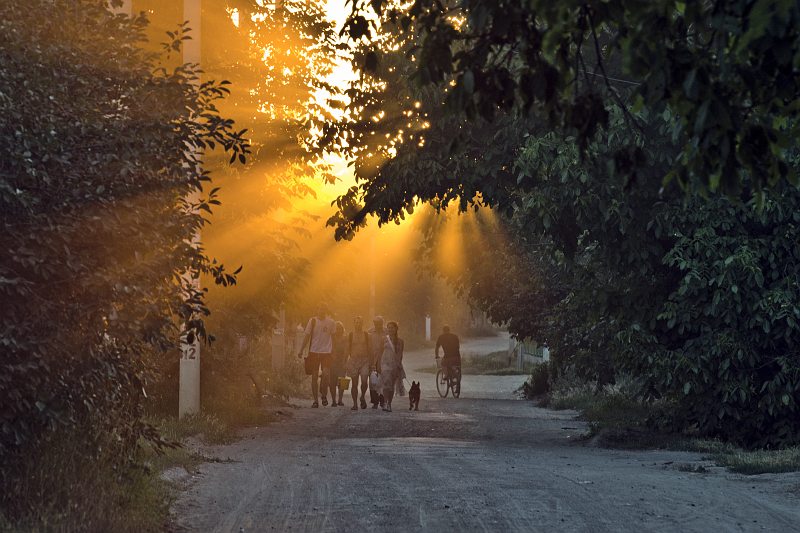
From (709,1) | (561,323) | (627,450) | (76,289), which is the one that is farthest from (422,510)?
(561,323)

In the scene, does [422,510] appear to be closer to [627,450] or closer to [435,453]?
[435,453]

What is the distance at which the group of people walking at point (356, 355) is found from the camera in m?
24.9

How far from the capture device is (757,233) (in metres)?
15.8

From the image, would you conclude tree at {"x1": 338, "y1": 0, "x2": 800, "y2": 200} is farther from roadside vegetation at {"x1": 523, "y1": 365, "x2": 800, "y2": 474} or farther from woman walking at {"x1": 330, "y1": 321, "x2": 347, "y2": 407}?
woman walking at {"x1": 330, "y1": 321, "x2": 347, "y2": 407}

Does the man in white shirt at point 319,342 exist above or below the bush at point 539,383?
above

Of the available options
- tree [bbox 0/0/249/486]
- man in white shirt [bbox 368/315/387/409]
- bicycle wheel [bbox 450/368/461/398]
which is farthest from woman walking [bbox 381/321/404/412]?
tree [bbox 0/0/249/486]

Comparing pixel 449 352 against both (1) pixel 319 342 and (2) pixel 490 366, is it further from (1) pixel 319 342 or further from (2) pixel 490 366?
(2) pixel 490 366

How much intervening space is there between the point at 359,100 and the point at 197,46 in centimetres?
Answer: 234

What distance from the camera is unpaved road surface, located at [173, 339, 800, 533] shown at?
30.4 feet

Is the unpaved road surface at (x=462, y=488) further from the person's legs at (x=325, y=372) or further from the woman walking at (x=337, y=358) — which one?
the woman walking at (x=337, y=358)

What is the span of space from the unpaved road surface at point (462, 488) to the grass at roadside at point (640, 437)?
15.9 inches

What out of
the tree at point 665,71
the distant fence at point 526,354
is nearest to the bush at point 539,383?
the distant fence at point 526,354

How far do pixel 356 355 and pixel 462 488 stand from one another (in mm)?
14410

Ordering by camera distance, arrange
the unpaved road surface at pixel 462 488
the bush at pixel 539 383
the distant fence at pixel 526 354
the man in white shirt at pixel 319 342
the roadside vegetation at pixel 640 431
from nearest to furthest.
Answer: the unpaved road surface at pixel 462 488 → the roadside vegetation at pixel 640 431 → the man in white shirt at pixel 319 342 → the bush at pixel 539 383 → the distant fence at pixel 526 354
